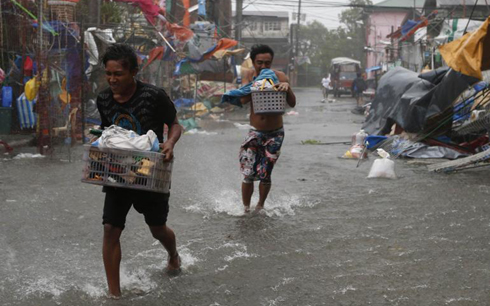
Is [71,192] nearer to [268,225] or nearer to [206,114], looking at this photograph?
[268,225]

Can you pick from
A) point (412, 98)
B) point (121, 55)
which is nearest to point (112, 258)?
point (121, 55)

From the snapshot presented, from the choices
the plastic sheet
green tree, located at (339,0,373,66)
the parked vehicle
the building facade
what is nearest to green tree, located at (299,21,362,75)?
green tree, located at (339,0,373,66)

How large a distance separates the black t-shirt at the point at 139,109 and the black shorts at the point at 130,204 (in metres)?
0.40

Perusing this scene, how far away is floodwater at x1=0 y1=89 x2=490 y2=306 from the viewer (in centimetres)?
418

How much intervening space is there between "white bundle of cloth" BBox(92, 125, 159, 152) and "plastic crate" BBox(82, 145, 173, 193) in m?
0.03

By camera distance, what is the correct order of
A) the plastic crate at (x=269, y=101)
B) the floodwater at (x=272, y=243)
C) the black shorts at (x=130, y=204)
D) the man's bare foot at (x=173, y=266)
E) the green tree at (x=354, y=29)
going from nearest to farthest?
the black shorts at (x=130, y=204)
the floodwater at (x=272, y=243)
the man's bare foot at (x=173, y=266)
the plastic crate at (x=269, y=101)
the green tree at (x=354, y=29)

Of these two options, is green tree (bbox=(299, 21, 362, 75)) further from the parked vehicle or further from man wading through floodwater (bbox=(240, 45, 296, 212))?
man wading through floodwater (bbox=(240, 45, 296, 212))

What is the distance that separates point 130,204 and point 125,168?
479 millimetres

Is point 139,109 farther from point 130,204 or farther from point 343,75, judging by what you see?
point 343,75

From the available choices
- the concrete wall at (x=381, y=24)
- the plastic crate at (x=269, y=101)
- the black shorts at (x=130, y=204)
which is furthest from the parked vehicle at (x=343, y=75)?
the black shorts at (x=130, y=204)

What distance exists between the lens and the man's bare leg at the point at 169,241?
4.36m

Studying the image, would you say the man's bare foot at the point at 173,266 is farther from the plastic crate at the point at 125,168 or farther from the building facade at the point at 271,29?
the building facade at the point at 271,29

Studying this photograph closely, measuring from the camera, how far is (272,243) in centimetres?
546

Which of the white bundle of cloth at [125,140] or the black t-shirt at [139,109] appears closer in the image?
the white bundle of cloth at [125,140]
